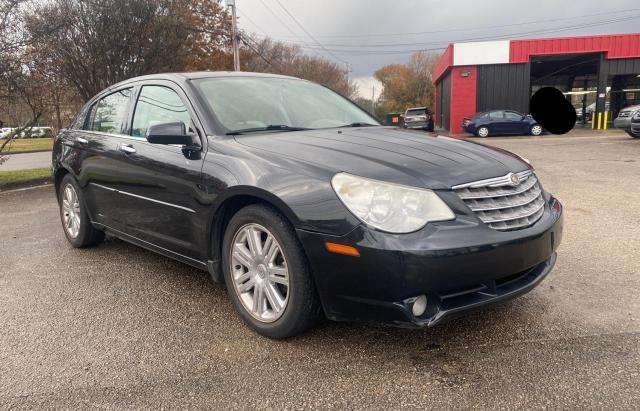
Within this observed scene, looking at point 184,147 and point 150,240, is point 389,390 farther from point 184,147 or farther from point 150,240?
point 150,240

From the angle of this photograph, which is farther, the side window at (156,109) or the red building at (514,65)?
the red building at (514,65)

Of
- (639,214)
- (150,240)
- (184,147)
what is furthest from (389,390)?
(639,214)

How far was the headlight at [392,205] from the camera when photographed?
2.41 m

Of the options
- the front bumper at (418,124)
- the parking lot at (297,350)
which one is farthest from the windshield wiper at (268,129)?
the front bumper at (418,124)

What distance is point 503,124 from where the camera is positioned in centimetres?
2400

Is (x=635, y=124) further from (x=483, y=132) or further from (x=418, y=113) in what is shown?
(x=418, y=113)

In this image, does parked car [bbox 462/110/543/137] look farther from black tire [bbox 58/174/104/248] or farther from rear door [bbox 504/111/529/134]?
black tire [bbox 58/174/104/248]

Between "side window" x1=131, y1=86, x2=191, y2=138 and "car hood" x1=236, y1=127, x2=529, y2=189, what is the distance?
660mm

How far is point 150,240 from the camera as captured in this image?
379cm

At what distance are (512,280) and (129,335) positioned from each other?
2260mm

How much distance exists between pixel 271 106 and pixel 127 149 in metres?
1.20

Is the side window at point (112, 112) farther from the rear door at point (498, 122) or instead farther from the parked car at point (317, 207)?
the rear door at point (498, 122)

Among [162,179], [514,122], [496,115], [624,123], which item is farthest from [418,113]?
[162,179]

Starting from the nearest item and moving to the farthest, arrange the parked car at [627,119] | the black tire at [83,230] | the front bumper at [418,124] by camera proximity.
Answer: the black tire at [83,230]
the parked car at [627,119]
the front bumper at [418,124]
